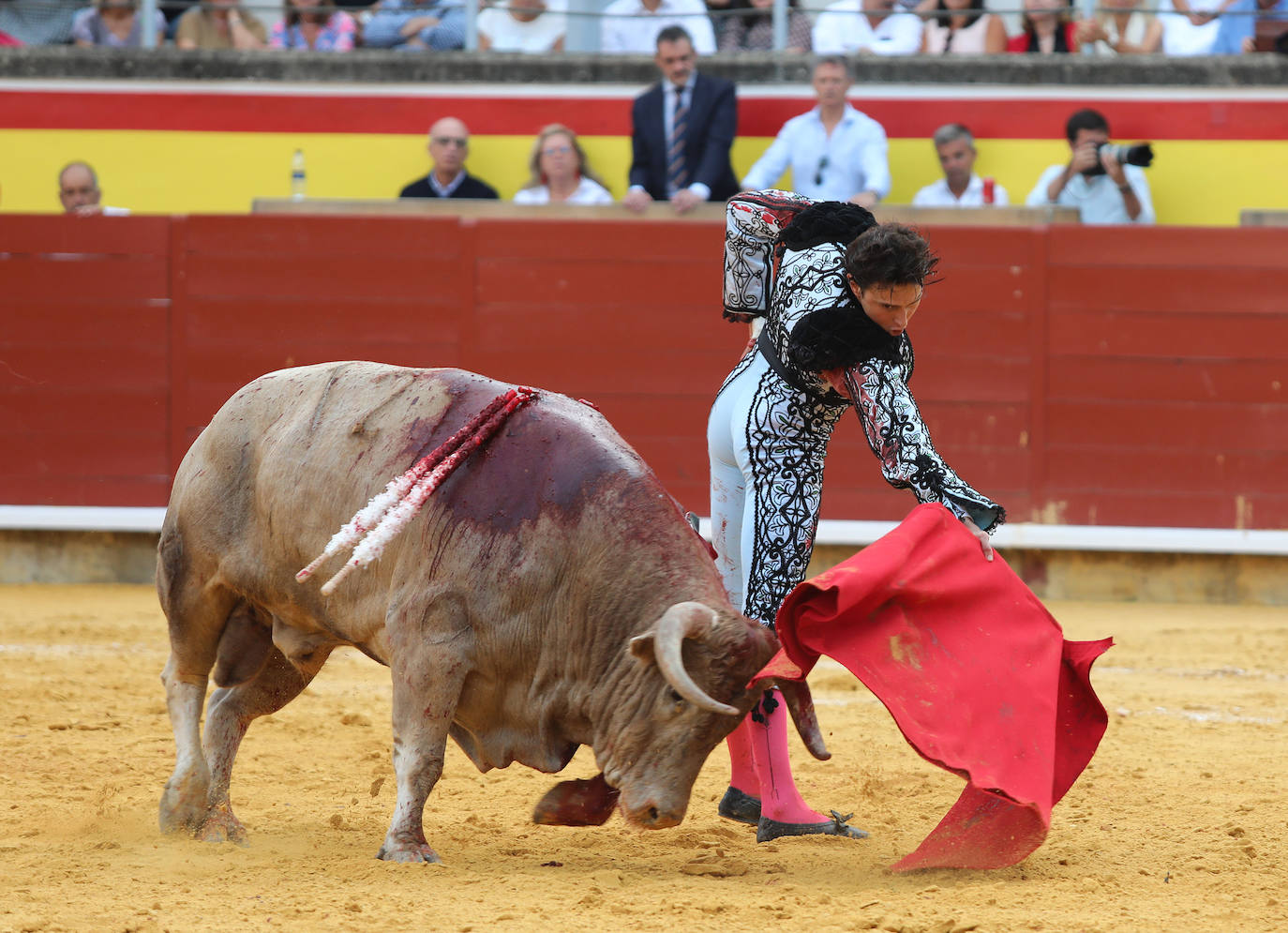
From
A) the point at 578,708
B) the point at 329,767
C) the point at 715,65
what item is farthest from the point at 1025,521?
the point at 578,708

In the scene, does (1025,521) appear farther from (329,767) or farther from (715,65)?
(329,767)

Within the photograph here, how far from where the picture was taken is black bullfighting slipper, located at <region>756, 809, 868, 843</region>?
11.1 ft

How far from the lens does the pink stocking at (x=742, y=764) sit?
3486 millimetres

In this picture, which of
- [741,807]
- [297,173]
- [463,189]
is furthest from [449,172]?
[741,807]

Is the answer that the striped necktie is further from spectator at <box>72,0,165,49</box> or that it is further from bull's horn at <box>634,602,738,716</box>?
bull's horn at <box>634,602,738,716</box>

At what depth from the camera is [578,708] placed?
3.02 meters

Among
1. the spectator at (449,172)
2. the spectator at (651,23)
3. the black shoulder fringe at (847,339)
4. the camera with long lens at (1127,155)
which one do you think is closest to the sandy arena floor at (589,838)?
the black shoulder fringe at (847,339)

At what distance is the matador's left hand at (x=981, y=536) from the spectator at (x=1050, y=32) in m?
5.39

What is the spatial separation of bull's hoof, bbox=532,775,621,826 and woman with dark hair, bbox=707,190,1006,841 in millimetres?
450

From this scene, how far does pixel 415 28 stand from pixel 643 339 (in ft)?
7.90

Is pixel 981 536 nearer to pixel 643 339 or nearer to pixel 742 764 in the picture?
pixel 742 764

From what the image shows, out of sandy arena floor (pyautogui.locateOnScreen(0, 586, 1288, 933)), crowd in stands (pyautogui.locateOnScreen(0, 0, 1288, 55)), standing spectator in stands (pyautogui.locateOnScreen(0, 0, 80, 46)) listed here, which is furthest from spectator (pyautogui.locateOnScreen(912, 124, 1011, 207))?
standing spectator in stands (pyautogui.locateOnScreen(0, 0, 80, 46))

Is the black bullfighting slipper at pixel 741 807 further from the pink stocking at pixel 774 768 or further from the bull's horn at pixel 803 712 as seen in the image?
the bull's horn at pixel 803 712

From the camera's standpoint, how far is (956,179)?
749 cm
